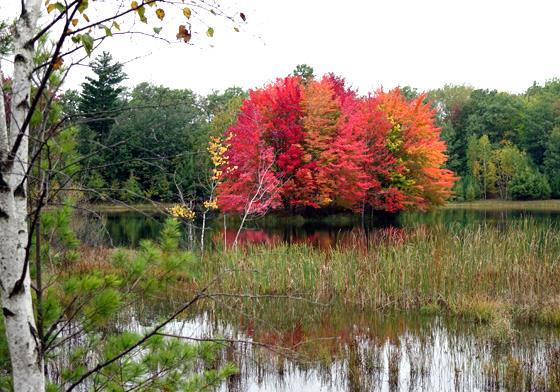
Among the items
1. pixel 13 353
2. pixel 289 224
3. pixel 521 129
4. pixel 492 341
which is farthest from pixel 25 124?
pixel 521 129

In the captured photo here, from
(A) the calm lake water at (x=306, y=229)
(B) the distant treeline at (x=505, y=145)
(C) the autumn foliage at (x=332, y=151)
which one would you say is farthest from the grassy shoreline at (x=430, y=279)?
(B) the distant treeline at (x=505, y=145)

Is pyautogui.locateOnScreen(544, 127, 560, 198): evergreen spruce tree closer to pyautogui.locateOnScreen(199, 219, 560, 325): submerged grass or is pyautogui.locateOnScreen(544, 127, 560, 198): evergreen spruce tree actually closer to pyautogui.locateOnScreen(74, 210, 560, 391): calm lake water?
pyautogui.locateOnScreen(199, 219, 560, 325): submerged grass

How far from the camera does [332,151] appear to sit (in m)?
25.3

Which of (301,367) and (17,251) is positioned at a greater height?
(17,251)

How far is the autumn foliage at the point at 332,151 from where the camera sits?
24.7 m

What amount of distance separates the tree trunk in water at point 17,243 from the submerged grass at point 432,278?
8.06 m

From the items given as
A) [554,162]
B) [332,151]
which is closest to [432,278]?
[332,151]

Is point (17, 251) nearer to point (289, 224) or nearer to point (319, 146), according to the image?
point (319, 146)

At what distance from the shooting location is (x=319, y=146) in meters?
25.3

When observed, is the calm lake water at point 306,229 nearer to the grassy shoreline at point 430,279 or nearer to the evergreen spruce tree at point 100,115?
the grassy shoreline at point 430,279

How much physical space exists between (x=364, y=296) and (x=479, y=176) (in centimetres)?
4268

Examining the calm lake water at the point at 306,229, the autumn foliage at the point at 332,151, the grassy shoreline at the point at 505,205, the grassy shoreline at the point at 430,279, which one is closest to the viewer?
the grassy shoreline at the point at 430,279

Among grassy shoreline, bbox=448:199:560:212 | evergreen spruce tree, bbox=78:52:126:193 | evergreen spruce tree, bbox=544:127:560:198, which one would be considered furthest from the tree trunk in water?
evergreen spruce tree, bbox=544:127:560:198

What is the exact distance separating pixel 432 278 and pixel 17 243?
9.01m
